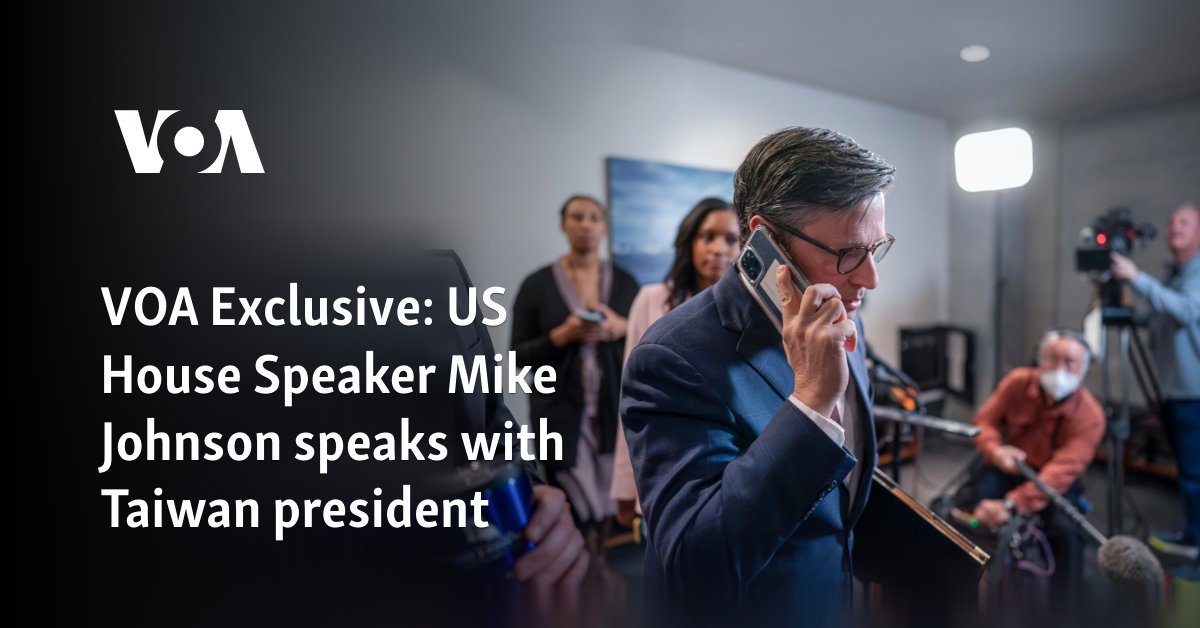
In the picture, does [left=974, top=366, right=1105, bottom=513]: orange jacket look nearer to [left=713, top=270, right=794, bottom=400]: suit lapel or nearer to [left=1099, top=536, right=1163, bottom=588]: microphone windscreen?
[left=1099, top=536, right=1163, bottom=588]: microphone windscreen

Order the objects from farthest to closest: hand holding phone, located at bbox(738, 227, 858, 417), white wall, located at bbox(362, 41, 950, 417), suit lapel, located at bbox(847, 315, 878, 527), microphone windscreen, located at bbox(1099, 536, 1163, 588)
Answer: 1. microphone windscreen, located at bbox(1099, 536, 1163, 588)
2. white wall, located at bbox(362, 41, 950, 417)
3. suit lapel, located at bbox(847, 315, 878, 527)
4. hand holding phone, located at bbox(738, 227, 858, 417)

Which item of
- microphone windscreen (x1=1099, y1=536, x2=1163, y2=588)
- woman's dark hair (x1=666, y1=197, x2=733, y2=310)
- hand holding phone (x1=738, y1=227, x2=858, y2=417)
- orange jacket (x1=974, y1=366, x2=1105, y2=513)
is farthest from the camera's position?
orange jacket (x1=974, y1=366, x2=1105, y2=513)

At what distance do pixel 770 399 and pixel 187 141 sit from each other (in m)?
0.63

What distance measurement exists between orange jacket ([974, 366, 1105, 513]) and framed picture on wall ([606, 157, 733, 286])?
1.04 metres

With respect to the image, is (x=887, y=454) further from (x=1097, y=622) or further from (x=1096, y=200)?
(x=1096, y=200)

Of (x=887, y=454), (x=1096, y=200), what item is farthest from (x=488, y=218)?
(x=1096, y=200)

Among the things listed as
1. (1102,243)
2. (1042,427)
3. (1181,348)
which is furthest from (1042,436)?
(1102,243)

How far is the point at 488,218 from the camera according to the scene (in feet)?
2.31

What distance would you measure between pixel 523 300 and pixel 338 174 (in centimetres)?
30

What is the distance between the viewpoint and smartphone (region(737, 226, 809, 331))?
16.9 inches

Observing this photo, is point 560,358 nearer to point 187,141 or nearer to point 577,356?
point 577,356

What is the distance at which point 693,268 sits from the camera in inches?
35.8

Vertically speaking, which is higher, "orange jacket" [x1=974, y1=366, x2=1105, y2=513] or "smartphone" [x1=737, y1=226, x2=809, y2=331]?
"smartphone" [x1=737, y1=226, x2=809, y2=331]

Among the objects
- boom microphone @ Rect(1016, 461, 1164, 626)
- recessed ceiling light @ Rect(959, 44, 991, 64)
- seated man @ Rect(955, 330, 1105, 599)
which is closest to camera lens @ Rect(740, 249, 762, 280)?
recessed ceiling light @ Rect(959, 44, 991, 64)
